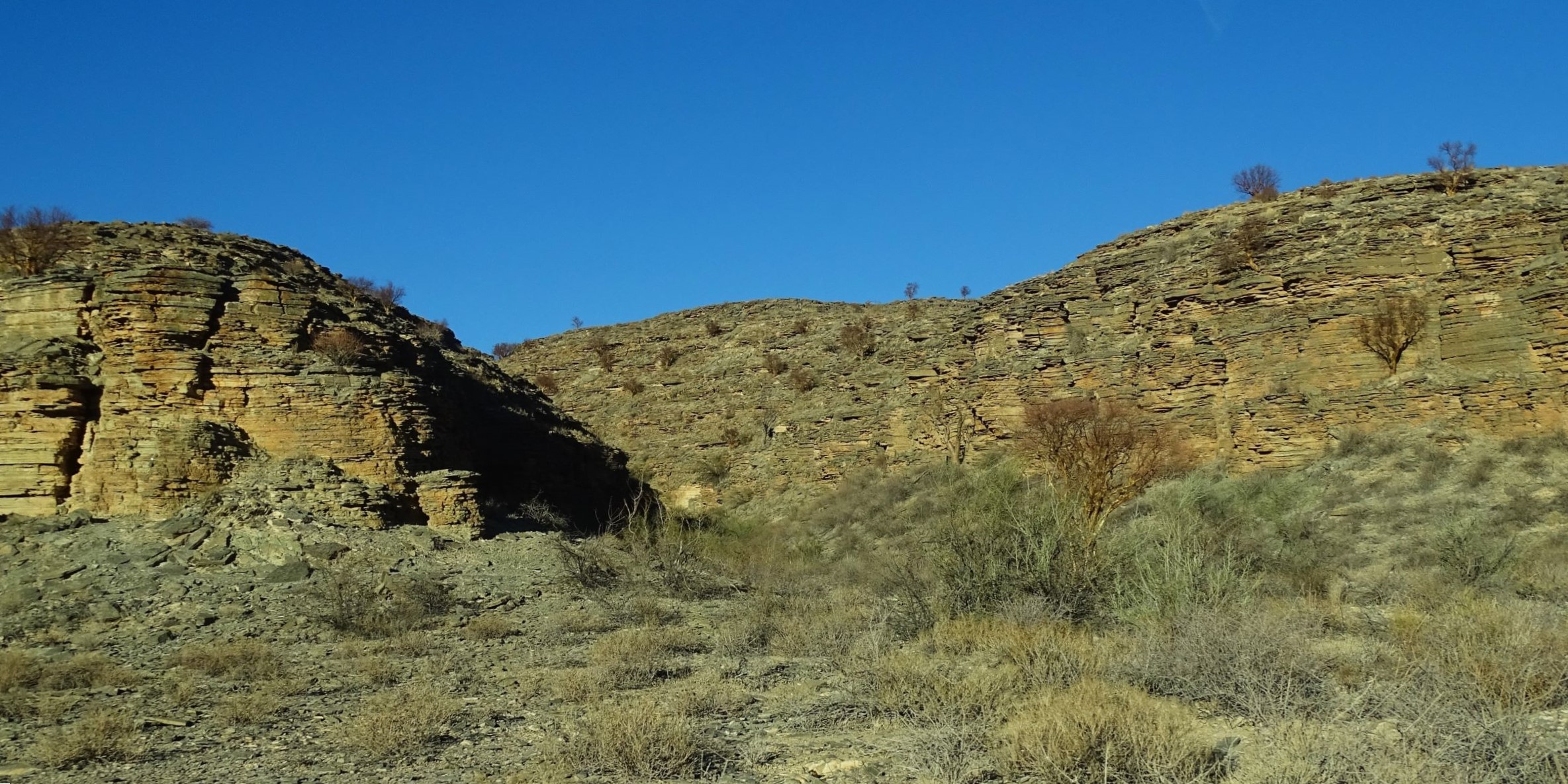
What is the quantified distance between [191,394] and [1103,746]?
17.4 m

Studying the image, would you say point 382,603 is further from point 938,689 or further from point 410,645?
point 938,689

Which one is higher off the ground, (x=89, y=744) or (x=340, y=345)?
(x=340, y=345)

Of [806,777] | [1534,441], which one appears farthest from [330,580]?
[1534,441]

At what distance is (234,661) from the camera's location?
12.1 metres

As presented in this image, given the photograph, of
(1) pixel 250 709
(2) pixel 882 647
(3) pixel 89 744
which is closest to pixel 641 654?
(2) pixel 882 647

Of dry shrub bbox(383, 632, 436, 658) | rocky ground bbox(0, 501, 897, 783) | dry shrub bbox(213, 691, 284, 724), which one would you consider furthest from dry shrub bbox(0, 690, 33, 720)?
dry shrub bbox(383, 632, 436, 658)

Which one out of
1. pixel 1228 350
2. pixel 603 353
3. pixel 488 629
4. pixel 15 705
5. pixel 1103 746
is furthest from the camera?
pixel 603 353

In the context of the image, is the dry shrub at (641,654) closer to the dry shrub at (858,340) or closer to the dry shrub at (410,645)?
the dry shrub at (410,645)

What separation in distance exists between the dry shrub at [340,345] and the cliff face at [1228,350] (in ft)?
46.0

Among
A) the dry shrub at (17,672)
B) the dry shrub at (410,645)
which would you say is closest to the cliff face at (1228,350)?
the dry shrub at (410,645)

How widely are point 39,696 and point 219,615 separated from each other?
13.9 ft

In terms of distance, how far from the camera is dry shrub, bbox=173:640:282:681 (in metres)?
11.7

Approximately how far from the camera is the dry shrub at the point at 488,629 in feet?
46.9

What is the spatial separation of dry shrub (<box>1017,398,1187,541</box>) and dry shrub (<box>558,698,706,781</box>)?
12.2 meters
